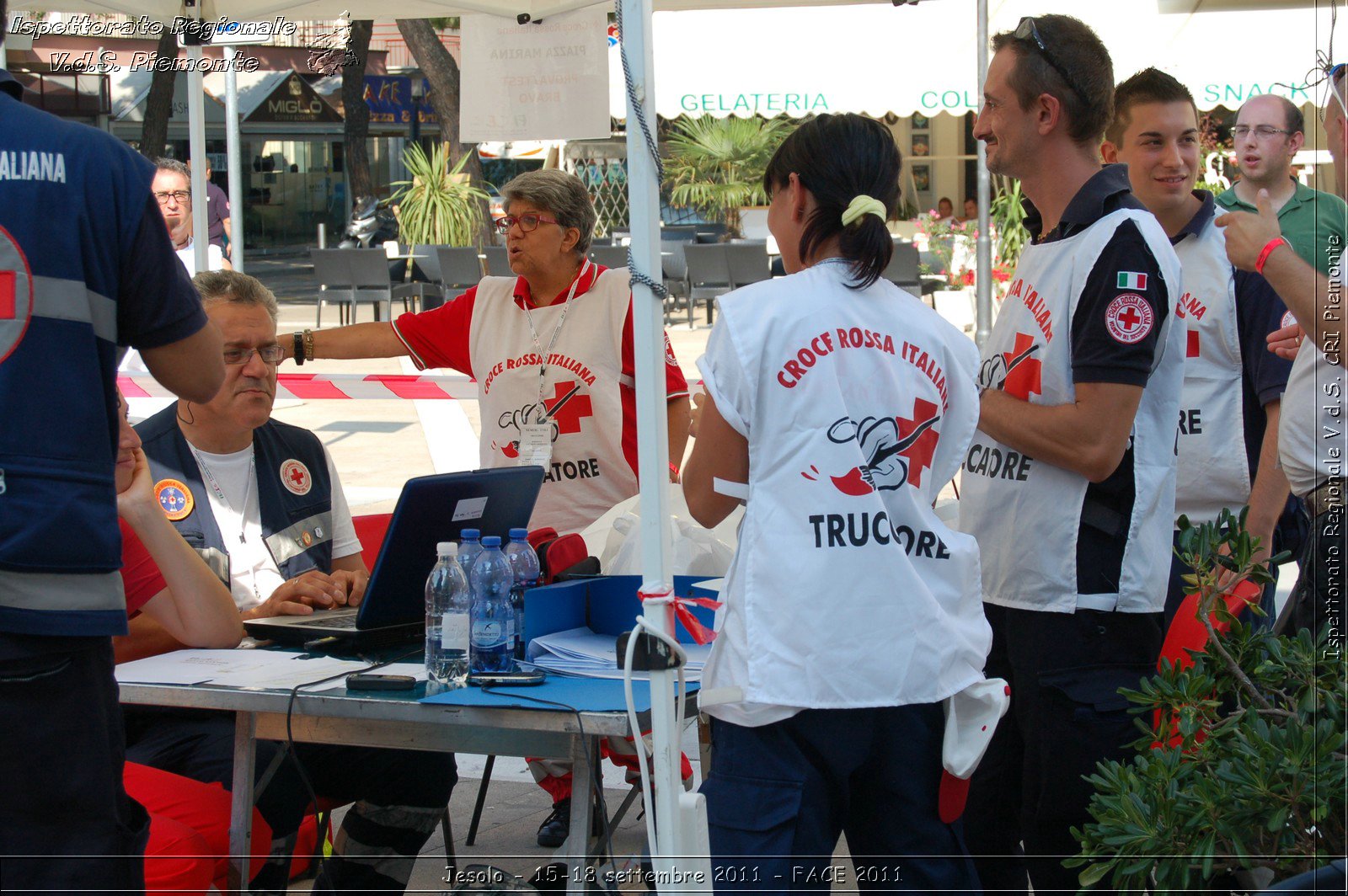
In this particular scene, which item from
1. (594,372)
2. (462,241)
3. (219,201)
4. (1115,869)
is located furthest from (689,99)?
(462,241)

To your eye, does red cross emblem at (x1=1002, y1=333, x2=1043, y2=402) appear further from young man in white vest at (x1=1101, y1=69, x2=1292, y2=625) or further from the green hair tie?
young man in white vest at (x1=1101, y1=69, x2=1292, y2=625)

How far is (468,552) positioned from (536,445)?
4.36 feet

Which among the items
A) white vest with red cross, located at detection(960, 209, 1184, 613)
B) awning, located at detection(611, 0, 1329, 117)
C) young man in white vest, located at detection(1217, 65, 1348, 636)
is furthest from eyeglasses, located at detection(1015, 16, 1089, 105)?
awning, located at detection(611, 0, 1329, 117)

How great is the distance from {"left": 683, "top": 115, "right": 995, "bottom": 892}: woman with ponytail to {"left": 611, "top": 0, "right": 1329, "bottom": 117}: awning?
5.65 metres

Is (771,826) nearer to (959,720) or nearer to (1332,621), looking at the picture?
(959,720)

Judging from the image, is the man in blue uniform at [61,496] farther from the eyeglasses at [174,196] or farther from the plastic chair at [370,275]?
the plastic chair at [370,275]

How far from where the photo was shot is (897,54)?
8062 mm

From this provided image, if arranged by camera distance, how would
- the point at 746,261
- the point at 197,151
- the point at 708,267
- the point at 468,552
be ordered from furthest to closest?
the point at 708,267 < the point at 746,261 < the point at 197,151 < the point at 468,552

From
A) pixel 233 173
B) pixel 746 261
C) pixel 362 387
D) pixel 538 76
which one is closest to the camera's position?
pixel 538 76

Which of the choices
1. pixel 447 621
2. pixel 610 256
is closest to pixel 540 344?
pixel 447 621

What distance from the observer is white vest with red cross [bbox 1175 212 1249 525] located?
3271mm

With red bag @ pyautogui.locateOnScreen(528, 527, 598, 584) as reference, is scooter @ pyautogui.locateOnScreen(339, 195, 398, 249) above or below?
above

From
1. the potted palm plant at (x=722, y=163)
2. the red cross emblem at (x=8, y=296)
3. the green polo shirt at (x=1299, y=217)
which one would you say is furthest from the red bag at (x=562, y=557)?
the potted palm plant at (x=722, y=163)

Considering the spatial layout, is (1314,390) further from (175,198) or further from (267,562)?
(175,198)
